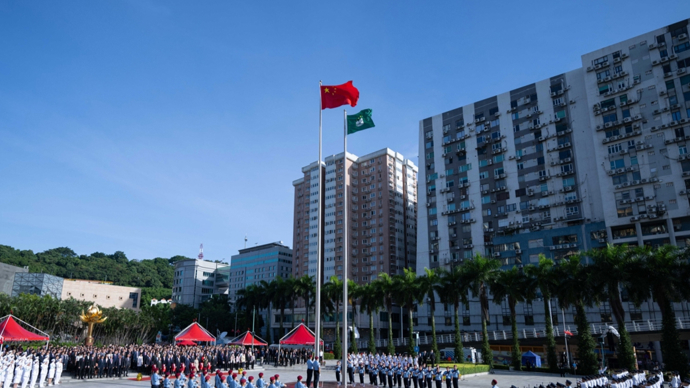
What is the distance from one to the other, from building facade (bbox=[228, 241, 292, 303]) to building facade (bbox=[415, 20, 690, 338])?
53422 mm

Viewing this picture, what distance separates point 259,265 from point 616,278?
107 metres

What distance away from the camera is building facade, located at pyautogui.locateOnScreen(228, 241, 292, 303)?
130 meters

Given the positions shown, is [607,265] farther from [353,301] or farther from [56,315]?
[56,315]

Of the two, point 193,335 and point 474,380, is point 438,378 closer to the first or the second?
point 474,380

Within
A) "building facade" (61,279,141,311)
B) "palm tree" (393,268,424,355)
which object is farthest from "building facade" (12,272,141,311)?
"palm tree" (393,268,424,355)

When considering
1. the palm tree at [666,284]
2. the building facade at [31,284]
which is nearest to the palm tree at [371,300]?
the palm tree at [666,284]

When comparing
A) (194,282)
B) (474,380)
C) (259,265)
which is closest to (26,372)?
(474,380)

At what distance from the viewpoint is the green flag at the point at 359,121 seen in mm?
27584

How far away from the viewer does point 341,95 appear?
28344 millimetres

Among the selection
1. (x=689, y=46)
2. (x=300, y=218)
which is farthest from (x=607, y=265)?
(x=300, y=218)

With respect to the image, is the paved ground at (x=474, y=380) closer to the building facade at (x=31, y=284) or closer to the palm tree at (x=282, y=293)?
the palm tree at (x=282, y=293)

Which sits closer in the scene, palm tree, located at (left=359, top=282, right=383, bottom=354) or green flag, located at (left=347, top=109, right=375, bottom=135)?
green flag, located at (left=347, top=109, right=375, bottom=135)

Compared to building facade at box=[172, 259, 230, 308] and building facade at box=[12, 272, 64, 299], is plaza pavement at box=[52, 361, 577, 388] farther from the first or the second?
building facade at box=[172, 259, 230, 308]

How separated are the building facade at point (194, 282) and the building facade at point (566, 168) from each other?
254 ft
